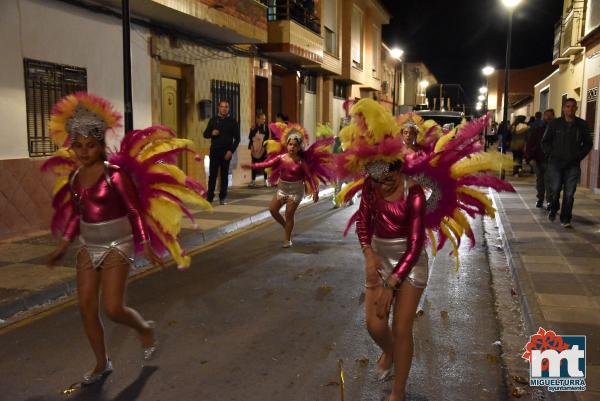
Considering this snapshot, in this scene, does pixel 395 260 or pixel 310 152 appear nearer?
pixel 395 260

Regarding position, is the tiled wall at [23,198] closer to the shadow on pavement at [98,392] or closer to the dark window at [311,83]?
the shadow on pavement at [98,392]

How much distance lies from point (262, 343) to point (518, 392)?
1947 mm

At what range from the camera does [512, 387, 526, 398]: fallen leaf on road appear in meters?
3.81

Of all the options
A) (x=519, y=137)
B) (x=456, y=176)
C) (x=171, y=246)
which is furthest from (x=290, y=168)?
(x=519, y=137)

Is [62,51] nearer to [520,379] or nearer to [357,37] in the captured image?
[520,379]

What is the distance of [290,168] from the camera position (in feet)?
27.7

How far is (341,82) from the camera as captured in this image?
2955 cm

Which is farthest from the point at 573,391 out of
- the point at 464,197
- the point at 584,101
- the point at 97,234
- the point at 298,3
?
the point at 298,3

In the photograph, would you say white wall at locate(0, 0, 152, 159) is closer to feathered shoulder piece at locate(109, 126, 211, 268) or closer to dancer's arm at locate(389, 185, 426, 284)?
feathered shoulder piece at locate(109, 126, 211, 268)

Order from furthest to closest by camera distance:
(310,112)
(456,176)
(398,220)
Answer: (310,112), (456,176), (398,220)

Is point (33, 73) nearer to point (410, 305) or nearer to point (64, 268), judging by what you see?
point (64, 268)

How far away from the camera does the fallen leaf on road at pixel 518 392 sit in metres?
3.81

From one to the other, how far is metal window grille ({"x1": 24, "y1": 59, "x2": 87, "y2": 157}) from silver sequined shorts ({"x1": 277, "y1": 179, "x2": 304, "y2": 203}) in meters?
3.99

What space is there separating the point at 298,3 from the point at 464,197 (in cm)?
1705
